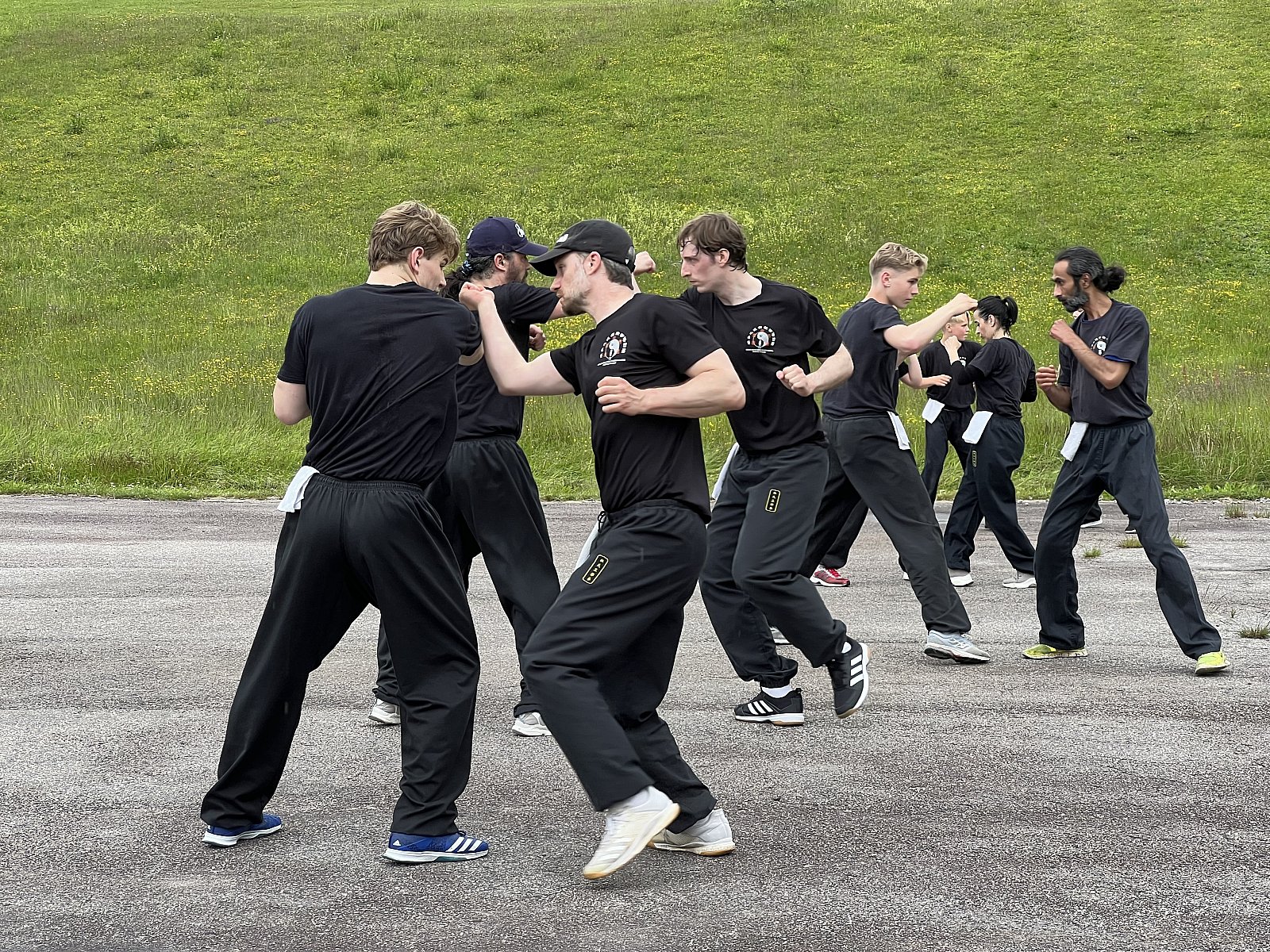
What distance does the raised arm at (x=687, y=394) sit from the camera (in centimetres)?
461

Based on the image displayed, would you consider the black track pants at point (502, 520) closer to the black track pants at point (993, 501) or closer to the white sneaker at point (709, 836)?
the white sneaker at point (709, 836)

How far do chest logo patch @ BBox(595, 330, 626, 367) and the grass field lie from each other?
13010 millimetres

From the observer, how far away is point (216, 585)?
9.88m

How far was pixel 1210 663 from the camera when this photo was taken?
716 cm

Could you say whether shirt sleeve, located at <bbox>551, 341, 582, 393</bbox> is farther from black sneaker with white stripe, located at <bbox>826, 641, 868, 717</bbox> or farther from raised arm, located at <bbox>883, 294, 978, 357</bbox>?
raised arm, located at <bbox>883, 294, 978, 357</bbox>

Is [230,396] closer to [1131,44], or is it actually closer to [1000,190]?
[1000,190]

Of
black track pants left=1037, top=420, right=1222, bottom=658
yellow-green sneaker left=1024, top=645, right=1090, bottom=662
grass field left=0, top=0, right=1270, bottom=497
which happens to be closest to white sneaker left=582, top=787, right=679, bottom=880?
black track pants left=1037, top=420, right=1222, bottom=658

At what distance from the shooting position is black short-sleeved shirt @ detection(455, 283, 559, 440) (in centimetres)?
611

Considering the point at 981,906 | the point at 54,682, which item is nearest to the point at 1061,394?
the point at 981,906

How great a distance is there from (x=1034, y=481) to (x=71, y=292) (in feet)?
77.2

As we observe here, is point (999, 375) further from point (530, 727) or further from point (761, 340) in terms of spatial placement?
point (530, 727)

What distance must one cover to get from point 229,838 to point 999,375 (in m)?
7.30

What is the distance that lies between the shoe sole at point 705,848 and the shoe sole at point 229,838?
1412 millimetres

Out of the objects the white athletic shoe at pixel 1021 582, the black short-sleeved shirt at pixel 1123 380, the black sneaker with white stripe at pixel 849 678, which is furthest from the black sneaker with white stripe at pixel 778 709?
the white athletic shoe at pixel 1021 582
